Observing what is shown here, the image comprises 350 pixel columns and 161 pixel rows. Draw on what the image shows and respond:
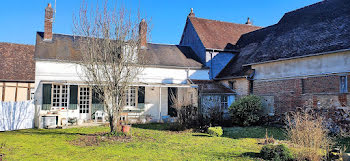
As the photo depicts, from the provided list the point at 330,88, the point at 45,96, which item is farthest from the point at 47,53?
the point at 330,88

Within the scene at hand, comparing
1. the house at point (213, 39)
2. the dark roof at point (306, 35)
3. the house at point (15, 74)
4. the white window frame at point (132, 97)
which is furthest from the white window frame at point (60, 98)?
the dark roof at point (306, 35)

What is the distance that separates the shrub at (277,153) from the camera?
22.6 feet

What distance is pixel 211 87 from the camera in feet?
54.7

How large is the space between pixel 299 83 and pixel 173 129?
6.56 m

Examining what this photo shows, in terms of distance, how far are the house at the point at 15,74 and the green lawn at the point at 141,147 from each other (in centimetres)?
714

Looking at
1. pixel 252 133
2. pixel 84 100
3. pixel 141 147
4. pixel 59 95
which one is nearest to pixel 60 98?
pixel 59 95

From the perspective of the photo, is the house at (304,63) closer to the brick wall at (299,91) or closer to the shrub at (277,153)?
the brick wall at (299,91)

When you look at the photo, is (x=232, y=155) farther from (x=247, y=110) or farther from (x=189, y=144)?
(x=247, y=110)

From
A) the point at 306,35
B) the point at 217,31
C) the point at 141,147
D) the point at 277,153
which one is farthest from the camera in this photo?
the point at 217,31

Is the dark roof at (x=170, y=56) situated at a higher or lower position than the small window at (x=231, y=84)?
higher

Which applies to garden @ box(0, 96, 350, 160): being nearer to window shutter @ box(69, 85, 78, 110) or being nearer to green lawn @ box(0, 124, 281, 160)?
green lawn @ box(0, 124, 281, 160)

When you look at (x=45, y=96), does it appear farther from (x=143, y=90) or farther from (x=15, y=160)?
(x=15, y=160)

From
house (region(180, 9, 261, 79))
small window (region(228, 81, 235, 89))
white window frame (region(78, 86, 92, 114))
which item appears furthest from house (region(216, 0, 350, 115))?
white window frame (region(78, 86, 92, 114))

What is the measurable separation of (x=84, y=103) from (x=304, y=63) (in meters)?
12.1
